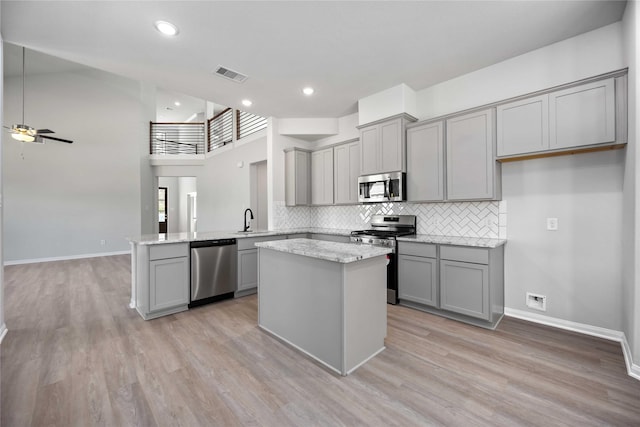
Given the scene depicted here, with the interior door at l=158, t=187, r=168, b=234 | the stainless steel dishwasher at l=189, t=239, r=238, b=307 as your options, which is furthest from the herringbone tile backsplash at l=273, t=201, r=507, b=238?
the interior door at l=158, t=187, r=168, b=234

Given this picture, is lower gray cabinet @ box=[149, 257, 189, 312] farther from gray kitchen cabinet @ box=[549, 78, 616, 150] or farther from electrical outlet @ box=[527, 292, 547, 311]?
gray kitchen cabinet @ box=[549, 78, 616, 150]

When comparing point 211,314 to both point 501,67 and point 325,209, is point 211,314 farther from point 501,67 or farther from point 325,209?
point 501,67

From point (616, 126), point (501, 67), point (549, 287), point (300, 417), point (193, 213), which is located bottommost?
point (300, 417)

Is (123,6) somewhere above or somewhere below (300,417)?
above

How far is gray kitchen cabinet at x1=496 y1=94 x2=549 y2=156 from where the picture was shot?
263 centimetres

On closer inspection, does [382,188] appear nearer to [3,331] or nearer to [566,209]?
[566,209]

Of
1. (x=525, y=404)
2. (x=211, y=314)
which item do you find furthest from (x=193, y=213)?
(x=525, y=404)

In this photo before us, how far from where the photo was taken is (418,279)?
3281 mm

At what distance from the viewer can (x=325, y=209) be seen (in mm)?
5426

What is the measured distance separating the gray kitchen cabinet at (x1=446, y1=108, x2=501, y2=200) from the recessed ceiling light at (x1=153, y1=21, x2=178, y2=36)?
3.04 m

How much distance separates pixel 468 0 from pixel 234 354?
349cm

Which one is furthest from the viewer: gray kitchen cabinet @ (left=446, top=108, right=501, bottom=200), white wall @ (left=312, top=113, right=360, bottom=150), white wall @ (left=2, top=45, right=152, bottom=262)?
white wall @ (left=2, top=45, right=152, bottom=262)

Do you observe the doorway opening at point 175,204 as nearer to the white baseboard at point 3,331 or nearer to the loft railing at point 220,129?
the loft railing at point 220,129

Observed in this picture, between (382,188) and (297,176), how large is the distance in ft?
5.83
